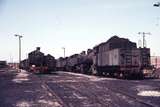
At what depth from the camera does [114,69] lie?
36969 mm

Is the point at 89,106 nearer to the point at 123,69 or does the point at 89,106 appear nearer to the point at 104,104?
the point at 104,104

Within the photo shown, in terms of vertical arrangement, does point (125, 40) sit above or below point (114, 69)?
above

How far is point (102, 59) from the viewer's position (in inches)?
1658

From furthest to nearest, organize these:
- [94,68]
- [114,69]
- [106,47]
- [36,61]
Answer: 1. [36,61]
2. [94,68]
3. [106,47]
4. [114,69]

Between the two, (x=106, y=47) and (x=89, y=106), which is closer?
(x=89, y=106)

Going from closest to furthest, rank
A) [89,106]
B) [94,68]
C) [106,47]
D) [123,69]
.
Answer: [89,106], [123,69], [106,47], [94,68]

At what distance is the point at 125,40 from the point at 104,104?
2388 centimetres

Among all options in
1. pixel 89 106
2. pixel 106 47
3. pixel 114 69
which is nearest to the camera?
pixel 89 106

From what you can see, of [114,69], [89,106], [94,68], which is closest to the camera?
[89,106]

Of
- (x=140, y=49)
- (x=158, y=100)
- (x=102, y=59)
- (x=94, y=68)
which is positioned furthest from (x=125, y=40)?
(x=158, y=100)

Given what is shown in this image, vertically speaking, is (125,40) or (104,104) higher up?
(125,40)

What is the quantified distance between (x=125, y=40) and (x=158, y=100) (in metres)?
22.4

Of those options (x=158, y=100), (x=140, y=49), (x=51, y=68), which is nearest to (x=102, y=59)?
(x=140, y=49)

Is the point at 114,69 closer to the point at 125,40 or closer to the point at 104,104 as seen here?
the point at 125,40
